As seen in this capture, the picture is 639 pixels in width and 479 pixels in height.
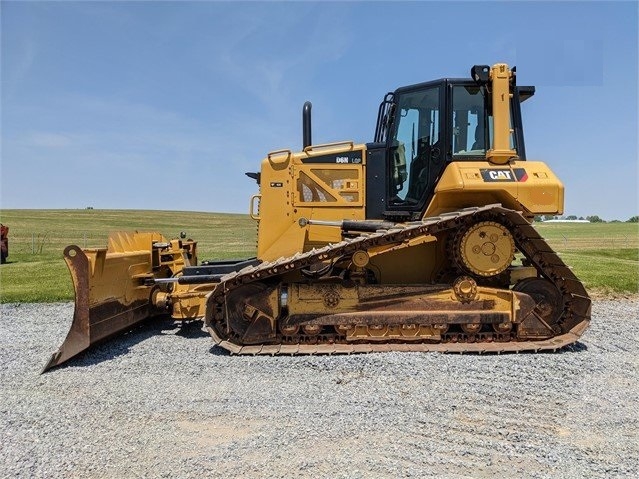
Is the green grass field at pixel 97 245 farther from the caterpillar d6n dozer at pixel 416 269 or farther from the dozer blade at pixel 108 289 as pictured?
the dozer blade at pixel 108 289

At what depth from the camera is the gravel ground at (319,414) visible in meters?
3.47

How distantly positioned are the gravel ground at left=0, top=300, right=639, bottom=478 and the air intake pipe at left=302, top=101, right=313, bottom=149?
3584mm

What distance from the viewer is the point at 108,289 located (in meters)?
6.61

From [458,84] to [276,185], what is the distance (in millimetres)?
3063

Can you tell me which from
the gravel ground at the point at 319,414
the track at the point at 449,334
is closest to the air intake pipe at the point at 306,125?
the track at the point at 449,334

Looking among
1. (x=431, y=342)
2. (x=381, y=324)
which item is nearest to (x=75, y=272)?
(x=381, y=324)

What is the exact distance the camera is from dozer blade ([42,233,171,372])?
19.8ft

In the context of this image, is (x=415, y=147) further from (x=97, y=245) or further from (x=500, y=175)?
(x=97, y=245)

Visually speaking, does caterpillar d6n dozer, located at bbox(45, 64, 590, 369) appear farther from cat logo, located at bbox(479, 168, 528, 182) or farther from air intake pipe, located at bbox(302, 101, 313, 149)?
air intake pipe, located at bbox(302, 101, 313, 149)

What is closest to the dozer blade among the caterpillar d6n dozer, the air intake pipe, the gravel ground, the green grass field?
the caterpillar d6n dozer

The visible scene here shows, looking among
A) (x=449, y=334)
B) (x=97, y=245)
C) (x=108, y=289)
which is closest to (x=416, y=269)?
(x=449, y=334)

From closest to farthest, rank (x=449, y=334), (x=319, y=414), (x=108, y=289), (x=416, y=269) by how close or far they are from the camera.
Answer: (x=319, y=414)
(x=449, y=334)
(x=108, y=289)
(x=416, y=269)

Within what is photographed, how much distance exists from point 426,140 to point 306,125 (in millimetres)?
2012

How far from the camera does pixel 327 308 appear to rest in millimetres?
6500
